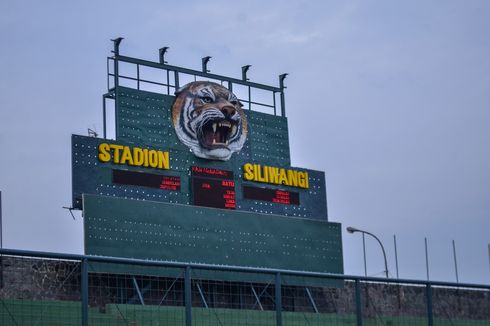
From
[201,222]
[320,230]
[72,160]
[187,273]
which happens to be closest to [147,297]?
[201,222]

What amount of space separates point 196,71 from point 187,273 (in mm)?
17130

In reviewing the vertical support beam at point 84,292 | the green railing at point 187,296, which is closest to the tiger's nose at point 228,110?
the green railing at point 187,296

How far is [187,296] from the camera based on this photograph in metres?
19.2

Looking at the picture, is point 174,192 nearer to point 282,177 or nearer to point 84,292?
point 282,177

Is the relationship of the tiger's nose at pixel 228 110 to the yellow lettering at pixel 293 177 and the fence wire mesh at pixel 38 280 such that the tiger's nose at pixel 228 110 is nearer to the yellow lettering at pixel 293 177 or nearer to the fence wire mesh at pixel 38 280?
the yellow lettering at pixel 293 177

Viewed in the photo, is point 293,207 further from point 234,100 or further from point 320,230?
point 234,100

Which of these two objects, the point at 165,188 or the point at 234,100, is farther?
the point at 234,100

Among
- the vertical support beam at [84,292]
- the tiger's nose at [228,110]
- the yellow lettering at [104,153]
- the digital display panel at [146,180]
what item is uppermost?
the tiger's nose at [228,110]

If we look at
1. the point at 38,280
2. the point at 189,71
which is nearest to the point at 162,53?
the point at 189,71

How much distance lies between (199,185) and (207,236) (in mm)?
1713

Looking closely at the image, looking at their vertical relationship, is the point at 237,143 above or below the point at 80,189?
above

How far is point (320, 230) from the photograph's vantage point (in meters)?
37.0

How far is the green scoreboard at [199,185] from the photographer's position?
31.7 metres

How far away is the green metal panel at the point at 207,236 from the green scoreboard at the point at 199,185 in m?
0.03
